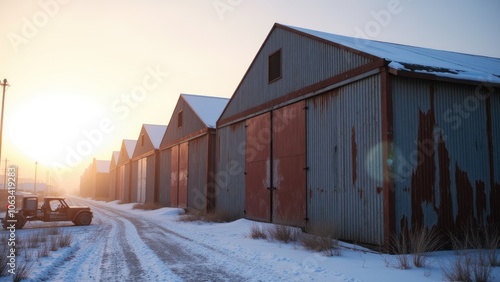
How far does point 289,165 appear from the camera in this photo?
1481 centimetres

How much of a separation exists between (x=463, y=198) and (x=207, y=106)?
752 inches

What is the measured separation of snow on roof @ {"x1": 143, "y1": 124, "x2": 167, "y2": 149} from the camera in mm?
35844

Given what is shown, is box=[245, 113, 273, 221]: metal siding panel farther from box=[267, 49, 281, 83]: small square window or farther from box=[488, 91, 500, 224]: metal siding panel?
box=[488, 91, 500, 224]: metal siding panel

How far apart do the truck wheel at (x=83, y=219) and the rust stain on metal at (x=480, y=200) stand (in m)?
17.0

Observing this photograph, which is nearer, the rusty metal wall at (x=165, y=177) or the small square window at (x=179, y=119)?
the small square window at (x=179, y=119)

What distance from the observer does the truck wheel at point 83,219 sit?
63.3 feet

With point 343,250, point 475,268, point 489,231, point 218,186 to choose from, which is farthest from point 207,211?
point 475,268

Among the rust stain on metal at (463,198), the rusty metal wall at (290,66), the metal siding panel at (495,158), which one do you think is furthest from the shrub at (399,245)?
the rusty metal wall at (290,66)

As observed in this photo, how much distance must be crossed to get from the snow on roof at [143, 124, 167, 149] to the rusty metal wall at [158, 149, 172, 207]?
232 centimetres

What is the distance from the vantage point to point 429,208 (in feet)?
33.2

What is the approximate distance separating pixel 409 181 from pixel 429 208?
2.99 ft

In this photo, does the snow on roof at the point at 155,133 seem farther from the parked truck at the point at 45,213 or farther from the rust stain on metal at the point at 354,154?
the rust stain on metal at the point at 354,154

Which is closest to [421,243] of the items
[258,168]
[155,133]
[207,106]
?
[258,168]

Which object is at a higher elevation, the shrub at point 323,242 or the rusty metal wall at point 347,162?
the rusty metal wall at point 347,162
